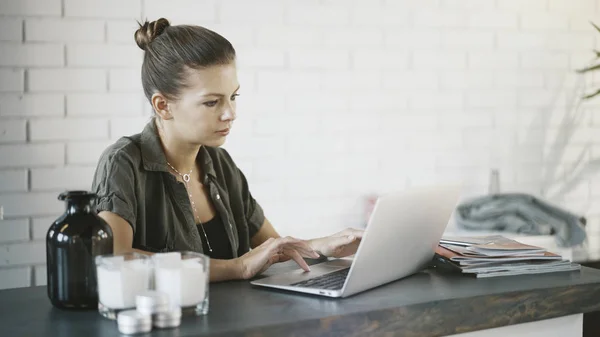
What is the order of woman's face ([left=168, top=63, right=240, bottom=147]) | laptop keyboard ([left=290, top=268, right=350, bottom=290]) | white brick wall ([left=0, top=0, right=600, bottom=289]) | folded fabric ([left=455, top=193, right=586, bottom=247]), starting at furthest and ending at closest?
folded fabric ([left=455, top=193, right=586, bottom=247]) < white brick wall ([left=0, top=0, right=600, bottom=289]) < woman's face ([left=168, top=63, right=240, bottom=147]) < laptop keyboard ([left=290, top=268, right=350, bottom=290])

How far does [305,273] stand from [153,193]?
57 cm

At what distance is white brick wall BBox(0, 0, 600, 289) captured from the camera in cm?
320

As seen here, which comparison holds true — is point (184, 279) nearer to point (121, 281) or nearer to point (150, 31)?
point (121, 281)

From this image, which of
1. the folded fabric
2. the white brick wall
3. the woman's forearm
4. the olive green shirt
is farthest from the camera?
the folded fabric

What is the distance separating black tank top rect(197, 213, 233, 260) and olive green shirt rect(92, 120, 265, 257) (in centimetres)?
2

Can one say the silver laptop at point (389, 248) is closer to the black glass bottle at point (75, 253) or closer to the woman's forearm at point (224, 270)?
the woman's forearm at point (224, 270)

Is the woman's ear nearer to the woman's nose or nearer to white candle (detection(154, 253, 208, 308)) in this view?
the woman's nose

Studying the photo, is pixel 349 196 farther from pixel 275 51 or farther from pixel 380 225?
pixel 380 225

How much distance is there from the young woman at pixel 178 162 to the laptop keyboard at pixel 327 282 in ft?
0.41

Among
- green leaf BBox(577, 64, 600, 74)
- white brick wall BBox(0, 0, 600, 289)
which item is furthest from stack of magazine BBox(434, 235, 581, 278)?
green leaf BBox(577, 64, 600, 74)

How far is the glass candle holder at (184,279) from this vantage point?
165 cm

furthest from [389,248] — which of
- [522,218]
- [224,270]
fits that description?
[522,218]

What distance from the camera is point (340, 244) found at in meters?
2.32

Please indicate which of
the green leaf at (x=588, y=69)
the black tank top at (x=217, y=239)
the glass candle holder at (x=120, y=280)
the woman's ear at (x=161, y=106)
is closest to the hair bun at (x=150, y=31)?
the woman's ear at (x=161, y=106)
